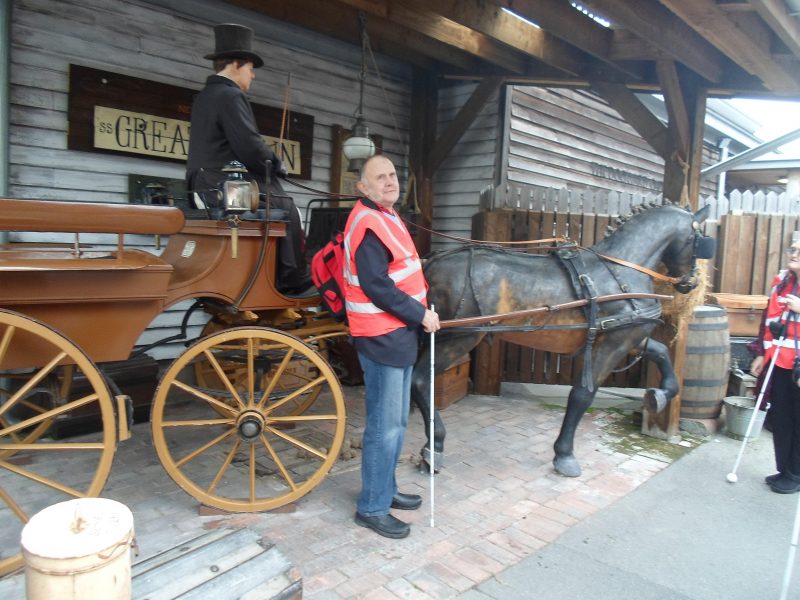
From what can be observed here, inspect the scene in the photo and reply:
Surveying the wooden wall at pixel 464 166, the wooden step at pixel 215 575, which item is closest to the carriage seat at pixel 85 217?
the wooden step at pixel 215 575

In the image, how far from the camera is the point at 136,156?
5.43 meters

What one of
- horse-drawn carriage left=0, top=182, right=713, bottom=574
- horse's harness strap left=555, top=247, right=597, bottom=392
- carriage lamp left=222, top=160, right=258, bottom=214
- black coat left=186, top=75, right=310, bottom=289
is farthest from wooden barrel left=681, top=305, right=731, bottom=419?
carriage lamp left=222, top=160, right=258, bottom=214

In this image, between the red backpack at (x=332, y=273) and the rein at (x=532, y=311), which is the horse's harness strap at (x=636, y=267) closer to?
the rein at (x=532, y=311)

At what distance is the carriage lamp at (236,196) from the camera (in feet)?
10.6

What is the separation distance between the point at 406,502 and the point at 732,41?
4.30 metres

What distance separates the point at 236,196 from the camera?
3229 millimetres

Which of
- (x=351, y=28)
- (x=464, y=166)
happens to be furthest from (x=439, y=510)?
(x=464, y=166)

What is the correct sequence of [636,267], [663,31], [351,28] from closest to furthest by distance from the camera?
[636,267], [663,31], [351,28]

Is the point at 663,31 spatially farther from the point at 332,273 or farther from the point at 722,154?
the point at 722,154

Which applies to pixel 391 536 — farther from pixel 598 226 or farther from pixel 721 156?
pixel 721 156

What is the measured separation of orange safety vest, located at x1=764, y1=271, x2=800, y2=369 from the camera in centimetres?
409

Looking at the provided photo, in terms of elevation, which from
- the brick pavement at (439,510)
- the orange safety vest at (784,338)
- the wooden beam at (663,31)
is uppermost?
the wooden beam at (663,31)

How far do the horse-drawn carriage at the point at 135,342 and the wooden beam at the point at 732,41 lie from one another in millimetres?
3309

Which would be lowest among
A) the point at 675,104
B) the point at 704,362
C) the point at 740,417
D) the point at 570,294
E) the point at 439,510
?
the point at 439,510
